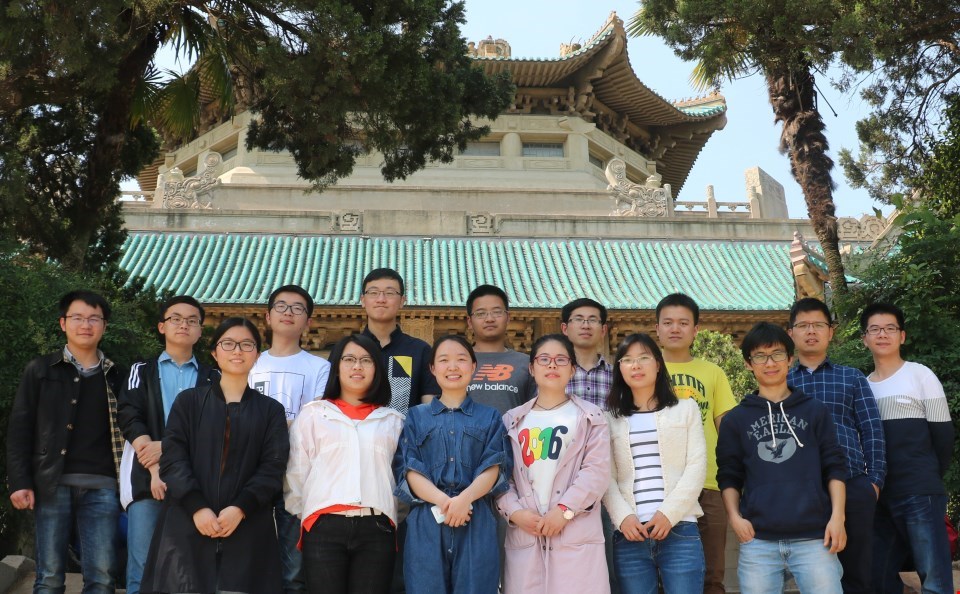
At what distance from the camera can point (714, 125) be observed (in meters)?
20.3

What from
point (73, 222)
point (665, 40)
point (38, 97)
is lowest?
point (73, 222)

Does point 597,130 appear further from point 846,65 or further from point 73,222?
point 73,222

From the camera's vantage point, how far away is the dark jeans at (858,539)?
402 cm

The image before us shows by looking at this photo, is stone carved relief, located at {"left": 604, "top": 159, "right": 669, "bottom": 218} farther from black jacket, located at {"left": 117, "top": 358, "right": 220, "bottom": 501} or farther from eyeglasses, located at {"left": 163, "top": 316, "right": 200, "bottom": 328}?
black jacket, located at {"left": 117, "top": 358, "right": 220, "bottom": 501}

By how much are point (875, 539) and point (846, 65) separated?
4.02 metres

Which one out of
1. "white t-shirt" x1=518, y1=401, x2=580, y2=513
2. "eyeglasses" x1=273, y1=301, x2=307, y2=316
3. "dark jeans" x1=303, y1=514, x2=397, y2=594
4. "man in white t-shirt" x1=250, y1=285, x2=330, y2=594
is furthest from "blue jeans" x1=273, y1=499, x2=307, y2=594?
"white t-shirt" x1=518, y1=401, x2=580, y2=513

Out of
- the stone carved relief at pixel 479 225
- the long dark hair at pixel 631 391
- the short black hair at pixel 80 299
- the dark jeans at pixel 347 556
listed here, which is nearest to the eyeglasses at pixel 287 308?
the short black hair at pixel 80 299

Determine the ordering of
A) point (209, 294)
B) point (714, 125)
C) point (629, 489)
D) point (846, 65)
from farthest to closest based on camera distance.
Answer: point (714, 125) → point (209, 294) → point (846, 65) → point (629, 489)

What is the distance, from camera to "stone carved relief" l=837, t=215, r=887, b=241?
15.8m

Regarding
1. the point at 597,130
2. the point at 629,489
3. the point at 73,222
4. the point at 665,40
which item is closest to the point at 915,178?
the point at 665,40

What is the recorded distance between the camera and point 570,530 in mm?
3781

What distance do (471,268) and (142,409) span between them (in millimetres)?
9911

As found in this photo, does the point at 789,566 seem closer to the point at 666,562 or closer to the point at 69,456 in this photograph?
the point at 666,562

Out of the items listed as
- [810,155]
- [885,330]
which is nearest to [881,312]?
[885,330]
